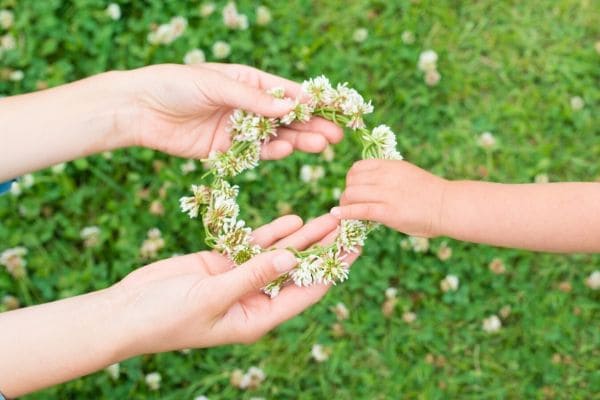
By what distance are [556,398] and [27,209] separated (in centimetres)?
189

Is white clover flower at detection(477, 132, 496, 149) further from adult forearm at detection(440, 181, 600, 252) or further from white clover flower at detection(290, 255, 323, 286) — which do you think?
white clover flower at detection(290, 255, 323, 286)

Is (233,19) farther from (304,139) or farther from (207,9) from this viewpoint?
(304,139)

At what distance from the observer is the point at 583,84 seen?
2652 millimetres

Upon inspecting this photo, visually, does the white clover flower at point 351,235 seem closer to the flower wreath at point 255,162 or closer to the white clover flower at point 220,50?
the flower wreath at point 255,162

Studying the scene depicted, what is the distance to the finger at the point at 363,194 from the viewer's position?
181 cm

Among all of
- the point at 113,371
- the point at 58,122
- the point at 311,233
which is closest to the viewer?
the point at 311,233

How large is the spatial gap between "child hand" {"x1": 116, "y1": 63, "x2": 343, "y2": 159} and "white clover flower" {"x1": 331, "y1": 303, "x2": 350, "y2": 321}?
26.1 inches

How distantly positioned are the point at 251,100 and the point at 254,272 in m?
0.46

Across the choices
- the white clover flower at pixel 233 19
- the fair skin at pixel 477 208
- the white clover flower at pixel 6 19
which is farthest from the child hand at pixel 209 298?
the white clover flower at pixel 6 19

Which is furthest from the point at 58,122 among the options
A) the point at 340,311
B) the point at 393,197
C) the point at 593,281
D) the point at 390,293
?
the point at 593,281

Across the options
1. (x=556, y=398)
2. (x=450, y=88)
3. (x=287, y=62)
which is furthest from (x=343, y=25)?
(x=556, y=398)

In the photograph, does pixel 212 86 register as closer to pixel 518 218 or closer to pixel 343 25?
pixel 518 218

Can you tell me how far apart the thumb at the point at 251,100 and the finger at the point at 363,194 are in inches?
10.7

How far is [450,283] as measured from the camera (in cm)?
241
